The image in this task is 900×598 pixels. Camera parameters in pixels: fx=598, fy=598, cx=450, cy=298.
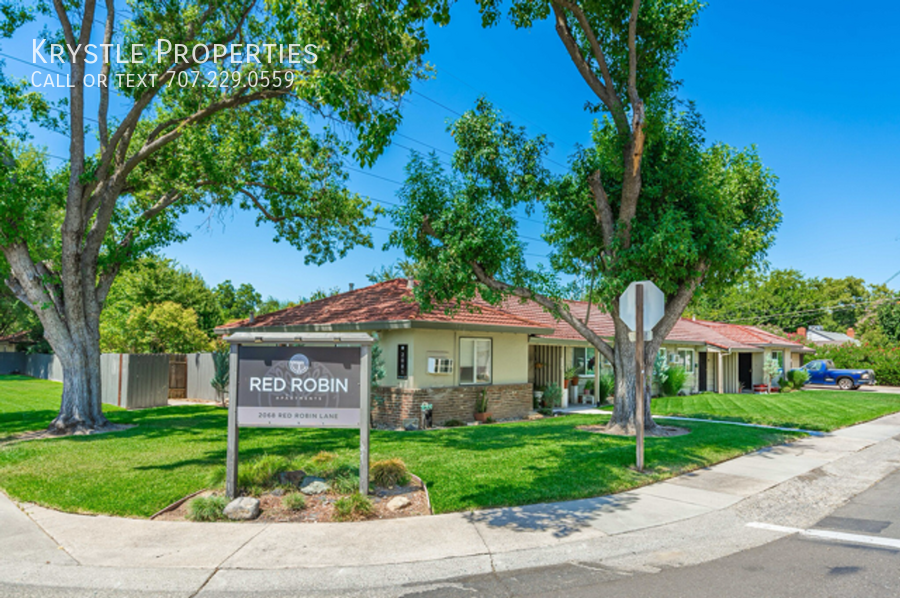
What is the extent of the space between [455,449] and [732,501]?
4750 mm

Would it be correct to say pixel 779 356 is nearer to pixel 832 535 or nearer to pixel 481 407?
pixel 481 407

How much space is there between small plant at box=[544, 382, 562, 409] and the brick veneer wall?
1.89m

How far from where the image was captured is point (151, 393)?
65.0 ft

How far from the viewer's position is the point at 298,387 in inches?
289

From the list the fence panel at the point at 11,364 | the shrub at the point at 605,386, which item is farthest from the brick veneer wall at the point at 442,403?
the fence panel at the point at 11,364

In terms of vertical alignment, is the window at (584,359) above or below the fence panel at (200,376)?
above

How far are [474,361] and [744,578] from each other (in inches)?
488

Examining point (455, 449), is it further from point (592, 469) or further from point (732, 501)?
point (732, 501)

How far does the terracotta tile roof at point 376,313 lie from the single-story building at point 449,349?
0.11ft

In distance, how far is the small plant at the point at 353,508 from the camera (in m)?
6.62

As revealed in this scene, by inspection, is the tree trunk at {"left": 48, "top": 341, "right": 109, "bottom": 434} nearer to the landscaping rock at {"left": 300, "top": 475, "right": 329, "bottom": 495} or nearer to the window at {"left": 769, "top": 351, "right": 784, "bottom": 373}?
the landscaping rock at {"left": 300, "top": 475, "right": 329, "bottom": 495}

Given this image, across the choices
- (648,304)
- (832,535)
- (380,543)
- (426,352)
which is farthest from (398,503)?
(426,352)

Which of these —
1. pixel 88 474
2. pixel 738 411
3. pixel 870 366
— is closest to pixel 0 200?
pixel 88 474

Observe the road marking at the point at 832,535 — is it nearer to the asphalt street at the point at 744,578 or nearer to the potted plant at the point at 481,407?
the asphalt street at the point at 744,578
